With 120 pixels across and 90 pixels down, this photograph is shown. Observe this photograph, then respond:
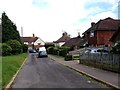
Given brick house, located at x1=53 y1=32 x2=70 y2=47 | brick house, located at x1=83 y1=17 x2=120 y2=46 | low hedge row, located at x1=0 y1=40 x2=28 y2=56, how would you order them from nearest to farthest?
brick house, located at x1=83 y1=17 x2=120 y2=46 < low hedge row, located at x1=0 y1=40 x2=28 y2=56 < brick house, located at x1=53 y1=32 x2=70 y2=47

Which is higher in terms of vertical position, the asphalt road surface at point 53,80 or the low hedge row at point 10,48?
the low hedge row at point 10,48

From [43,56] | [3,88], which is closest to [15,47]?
[43,56]

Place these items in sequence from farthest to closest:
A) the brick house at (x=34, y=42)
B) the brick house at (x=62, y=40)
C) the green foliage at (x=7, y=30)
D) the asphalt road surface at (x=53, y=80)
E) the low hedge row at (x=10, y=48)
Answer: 1. the brick house at (x=34, y=42)
2. the brick house at (x=62, y=40)
3. the green foliage at (x=7, y=30)
4. the low hedge row at (x=10, y=48)
5. the asphalt road surface at (x=53, y=80)

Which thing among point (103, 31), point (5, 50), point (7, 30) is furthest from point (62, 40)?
point (103, 31)

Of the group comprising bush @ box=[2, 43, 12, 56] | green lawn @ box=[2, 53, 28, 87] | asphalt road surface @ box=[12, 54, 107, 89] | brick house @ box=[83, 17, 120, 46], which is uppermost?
brick house @ box=[83, 17, 120, 46]

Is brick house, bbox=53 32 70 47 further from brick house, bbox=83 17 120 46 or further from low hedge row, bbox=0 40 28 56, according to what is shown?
brick house, bbox=83 17 120 46

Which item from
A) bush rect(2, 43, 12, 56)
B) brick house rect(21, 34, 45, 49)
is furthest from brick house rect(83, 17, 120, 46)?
brick house rect(21, 34, 45, 49)

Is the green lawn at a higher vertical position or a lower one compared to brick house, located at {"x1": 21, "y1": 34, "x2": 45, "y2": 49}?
lower

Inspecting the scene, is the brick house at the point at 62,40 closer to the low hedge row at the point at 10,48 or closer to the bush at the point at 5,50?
the low hedge row at the point at 10,48

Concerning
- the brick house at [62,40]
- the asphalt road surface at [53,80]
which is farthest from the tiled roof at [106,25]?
the brick house at [62,40]

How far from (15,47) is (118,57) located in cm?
5336

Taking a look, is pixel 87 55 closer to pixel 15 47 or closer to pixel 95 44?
pixel 95 44

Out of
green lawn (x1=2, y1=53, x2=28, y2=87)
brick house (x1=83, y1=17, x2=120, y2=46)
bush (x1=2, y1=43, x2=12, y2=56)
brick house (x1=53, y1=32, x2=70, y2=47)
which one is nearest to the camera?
green lawn (x1=2, y1=53, x2=28, y2=87)

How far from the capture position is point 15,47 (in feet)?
242
